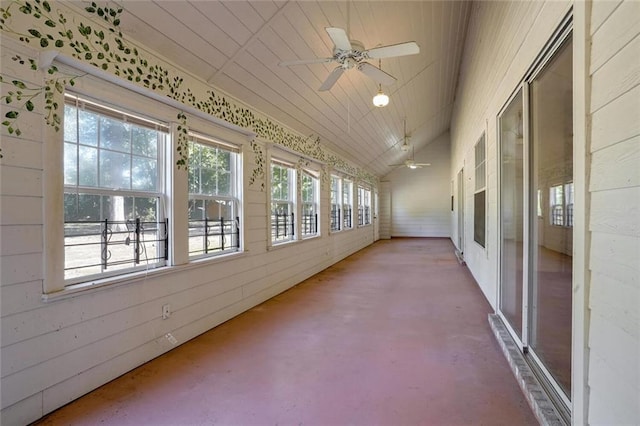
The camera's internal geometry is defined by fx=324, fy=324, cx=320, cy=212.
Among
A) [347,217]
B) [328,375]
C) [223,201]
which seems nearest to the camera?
[328,375]

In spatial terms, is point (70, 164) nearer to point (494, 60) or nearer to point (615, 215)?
point (615, 215)

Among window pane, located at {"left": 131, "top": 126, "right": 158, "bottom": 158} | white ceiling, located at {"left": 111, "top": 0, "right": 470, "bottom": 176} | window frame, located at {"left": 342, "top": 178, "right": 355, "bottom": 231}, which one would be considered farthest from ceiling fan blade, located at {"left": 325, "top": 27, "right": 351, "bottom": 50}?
window frame, located at {"left": 342, "top": 178, "right": 355, "bottom": 231}

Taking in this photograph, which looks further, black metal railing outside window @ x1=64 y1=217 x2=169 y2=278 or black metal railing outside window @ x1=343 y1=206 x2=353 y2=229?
black metal railing outside window @ x1=343 y1=206 x2=353 y2=229

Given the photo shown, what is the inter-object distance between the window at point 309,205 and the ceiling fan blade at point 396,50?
3.22 metres

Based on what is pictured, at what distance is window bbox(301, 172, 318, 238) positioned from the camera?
19.7 feet

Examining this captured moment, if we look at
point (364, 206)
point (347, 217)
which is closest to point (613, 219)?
point (347, 217)

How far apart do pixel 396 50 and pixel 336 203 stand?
538 cm

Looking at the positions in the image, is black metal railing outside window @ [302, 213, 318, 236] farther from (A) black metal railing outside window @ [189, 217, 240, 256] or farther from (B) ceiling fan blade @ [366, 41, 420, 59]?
(B) ceiling fan blade @ [366, 41, 420, 59]

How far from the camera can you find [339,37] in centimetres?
248

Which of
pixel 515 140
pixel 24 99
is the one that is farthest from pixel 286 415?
pixel 515 140

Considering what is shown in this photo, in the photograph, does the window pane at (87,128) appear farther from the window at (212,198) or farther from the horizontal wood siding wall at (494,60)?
the horizontal wood siding wall at (494,60)

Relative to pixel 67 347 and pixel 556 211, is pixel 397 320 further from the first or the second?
pixel 67 347

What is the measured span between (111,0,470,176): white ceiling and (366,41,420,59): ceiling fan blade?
2.80 feet

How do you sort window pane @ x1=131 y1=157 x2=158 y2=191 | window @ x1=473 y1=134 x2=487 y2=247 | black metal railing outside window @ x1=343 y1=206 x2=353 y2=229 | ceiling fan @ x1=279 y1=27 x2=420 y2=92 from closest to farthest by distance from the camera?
ceiling fan @ x1=279 y1=27 x2=420 y2=92 < window pane @ x1=131 y1=157 x2=158 y2=191 < window @ x1=473 y1=134 x2=487 y2=247 < black metal railing outside window @ x1=343 y1=206 x2=353 y2=229
